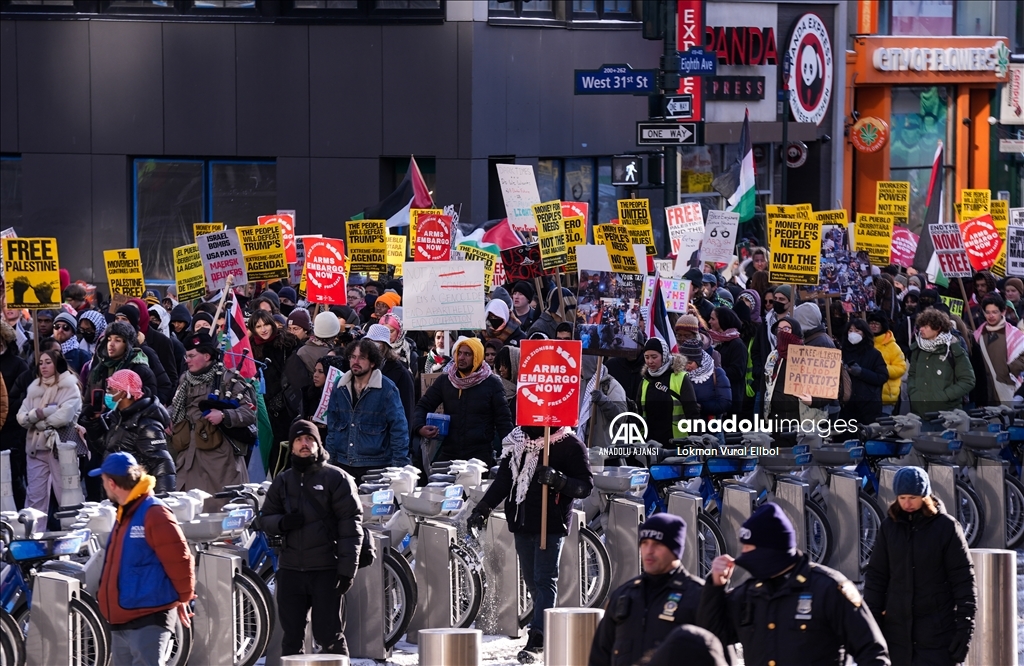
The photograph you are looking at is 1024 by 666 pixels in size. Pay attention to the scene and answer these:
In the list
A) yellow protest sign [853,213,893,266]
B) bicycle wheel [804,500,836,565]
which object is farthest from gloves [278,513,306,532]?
yellow protest sign [853,213,893,266]

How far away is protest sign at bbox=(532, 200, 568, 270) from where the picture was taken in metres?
18.1

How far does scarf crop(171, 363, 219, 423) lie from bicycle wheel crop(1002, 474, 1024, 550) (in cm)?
588

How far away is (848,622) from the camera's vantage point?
6.86 metres

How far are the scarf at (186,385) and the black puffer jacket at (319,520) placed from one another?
283 centimetres

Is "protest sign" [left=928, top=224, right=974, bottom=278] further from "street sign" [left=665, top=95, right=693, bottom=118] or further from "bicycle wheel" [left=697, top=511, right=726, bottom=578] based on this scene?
"bicycle wheel" [left=697, top=511, right=726, bottom=578]

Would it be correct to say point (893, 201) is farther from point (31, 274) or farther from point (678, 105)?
point (31, 274)

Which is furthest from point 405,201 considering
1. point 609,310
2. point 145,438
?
point 145,438

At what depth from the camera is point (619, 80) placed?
777 inches

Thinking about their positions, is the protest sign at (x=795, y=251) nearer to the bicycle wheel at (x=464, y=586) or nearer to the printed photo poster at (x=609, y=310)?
the printed photo poster at (x=609, y=310)

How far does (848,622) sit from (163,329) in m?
12.2

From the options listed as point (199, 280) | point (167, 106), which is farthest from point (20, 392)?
point (167, 106)

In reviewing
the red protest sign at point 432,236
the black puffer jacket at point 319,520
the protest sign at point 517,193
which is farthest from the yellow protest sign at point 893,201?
the black puffer jacket at point 319,520

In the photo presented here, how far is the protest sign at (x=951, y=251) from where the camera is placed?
64.1 ft

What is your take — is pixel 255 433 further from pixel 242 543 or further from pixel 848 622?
pixel 848 622
